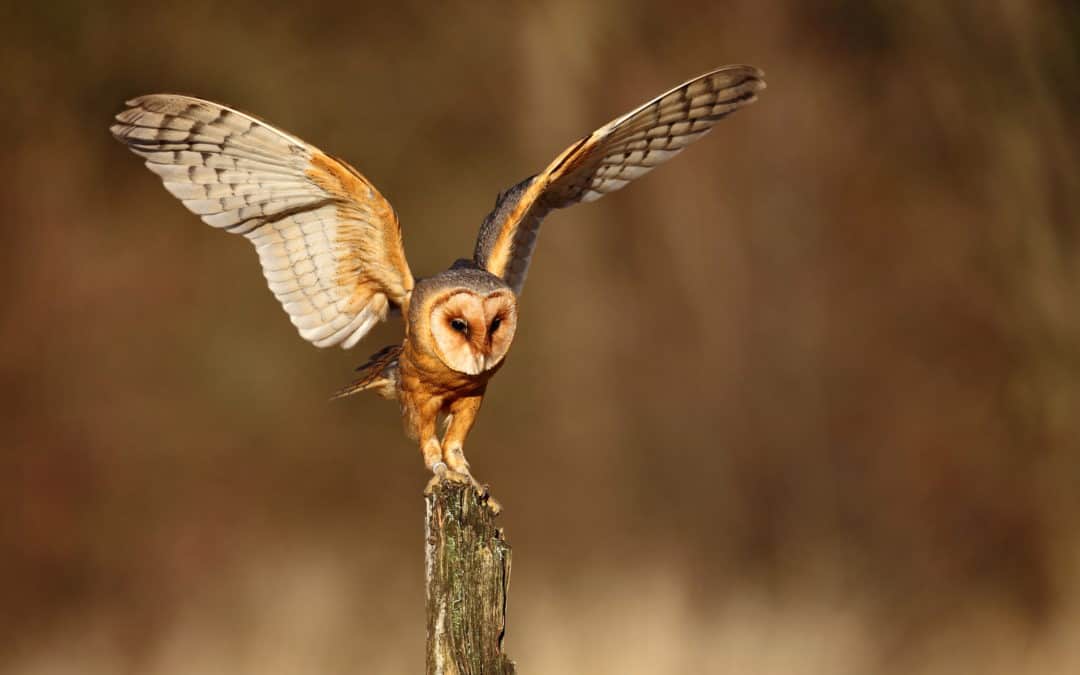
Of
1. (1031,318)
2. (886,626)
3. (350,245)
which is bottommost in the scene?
(886,626)

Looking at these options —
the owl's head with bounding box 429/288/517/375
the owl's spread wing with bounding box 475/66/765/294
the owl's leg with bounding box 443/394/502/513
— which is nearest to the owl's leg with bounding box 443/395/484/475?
the owl's leg with bounding box 443/394/502/513

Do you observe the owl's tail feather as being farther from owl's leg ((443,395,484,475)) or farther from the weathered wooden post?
the weathered wooden post

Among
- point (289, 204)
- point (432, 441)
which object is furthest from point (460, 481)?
point (289, 204)

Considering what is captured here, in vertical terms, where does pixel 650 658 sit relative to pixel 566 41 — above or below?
below

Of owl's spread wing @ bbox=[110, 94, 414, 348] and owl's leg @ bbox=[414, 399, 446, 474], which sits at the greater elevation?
owl's spread wing @ bbox=[110, 94, 414, 348]

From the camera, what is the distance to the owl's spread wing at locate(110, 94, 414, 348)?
327 cm

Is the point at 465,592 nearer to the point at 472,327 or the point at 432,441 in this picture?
the point at 432,441

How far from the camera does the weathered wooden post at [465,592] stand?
10.3 ft

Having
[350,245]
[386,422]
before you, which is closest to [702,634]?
[386,422]

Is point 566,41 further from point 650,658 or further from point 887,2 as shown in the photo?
point 650,658

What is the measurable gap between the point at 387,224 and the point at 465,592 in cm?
105

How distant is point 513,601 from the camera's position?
658 cm

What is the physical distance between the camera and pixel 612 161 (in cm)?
400

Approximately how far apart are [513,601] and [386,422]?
119 centimetres
